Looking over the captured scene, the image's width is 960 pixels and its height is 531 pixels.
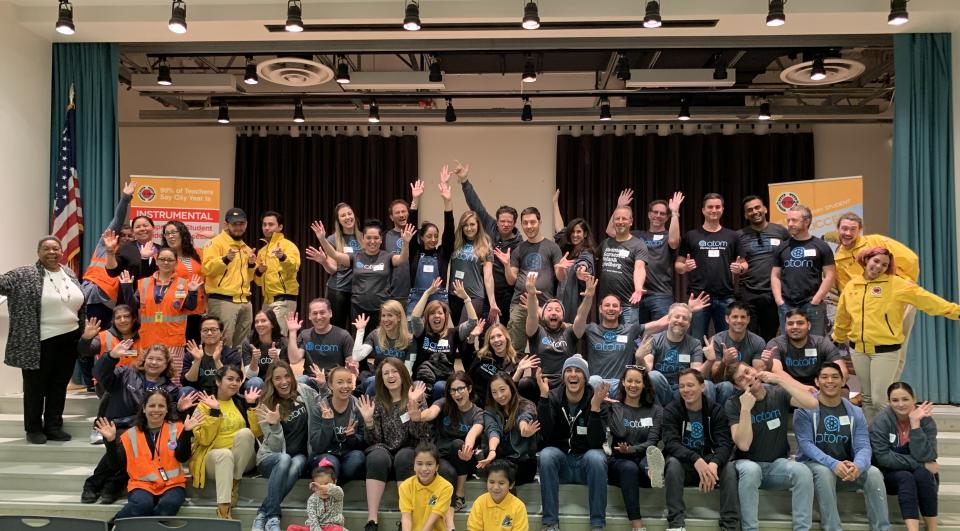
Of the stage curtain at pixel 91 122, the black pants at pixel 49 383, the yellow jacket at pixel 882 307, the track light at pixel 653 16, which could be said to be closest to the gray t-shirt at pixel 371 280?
the black pants at pixel 49 383

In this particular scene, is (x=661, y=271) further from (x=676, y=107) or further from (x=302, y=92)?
(x=302, y=92)

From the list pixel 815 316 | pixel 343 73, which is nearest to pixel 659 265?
pixel 815 316

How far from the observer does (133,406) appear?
17.6 ft

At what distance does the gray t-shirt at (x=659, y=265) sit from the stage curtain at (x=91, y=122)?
4.84 m

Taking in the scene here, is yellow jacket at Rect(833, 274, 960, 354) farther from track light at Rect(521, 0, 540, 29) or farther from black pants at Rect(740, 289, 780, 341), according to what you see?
track light at Rect(521, 0, 540, 29)

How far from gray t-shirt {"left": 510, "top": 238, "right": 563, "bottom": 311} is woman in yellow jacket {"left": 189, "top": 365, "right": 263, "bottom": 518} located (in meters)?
2.18

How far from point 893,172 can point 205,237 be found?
20.5 feet

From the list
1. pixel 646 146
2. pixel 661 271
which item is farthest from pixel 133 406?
pixel 646 146

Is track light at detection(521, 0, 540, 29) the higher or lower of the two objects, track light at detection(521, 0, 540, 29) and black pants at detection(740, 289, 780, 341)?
the higher

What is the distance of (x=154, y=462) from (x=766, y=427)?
395cm

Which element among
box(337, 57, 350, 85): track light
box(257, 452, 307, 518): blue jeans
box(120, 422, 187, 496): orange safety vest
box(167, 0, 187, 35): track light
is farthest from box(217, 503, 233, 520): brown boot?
box(337, 57, 350, 85): track light

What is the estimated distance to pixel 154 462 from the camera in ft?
16.3

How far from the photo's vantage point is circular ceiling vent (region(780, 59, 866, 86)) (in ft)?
24.3

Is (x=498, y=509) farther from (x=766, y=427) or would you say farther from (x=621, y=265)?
(x=621, y=265)
